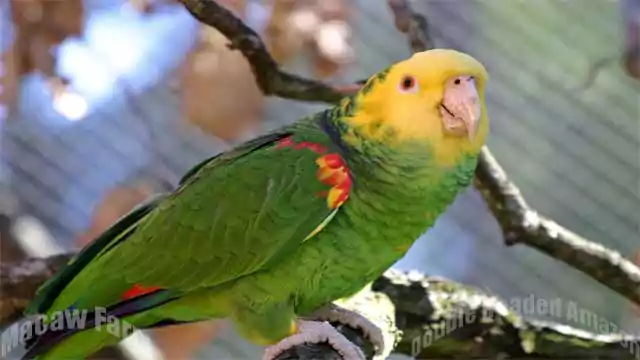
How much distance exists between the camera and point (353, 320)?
90cm

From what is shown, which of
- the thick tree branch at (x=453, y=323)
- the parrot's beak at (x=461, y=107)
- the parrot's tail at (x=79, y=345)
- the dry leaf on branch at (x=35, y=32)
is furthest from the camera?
the dry leaf on branch at (x=35, y=32)

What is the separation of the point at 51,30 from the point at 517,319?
849mm

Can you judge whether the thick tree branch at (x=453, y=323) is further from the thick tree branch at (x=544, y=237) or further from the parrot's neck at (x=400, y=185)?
the parrot's neck at (x=400, y=185)

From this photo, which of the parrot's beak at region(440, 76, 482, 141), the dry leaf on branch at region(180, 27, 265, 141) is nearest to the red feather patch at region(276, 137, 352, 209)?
the parrot's beak at region(440, 76, 482, 141)

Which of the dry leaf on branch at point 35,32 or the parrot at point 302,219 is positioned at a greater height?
the dry leaf on branch at point 35,32

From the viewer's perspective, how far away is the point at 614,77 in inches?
66.5

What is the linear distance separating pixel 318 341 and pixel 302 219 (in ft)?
0.45

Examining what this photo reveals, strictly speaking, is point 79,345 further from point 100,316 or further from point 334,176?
point 334,176

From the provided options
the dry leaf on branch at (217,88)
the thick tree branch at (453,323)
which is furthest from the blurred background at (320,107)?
the thick tree branch at (453,323)

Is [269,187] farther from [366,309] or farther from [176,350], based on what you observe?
[176,350]

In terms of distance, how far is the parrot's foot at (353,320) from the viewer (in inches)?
34.0

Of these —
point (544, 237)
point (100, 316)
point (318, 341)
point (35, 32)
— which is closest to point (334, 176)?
point (318, 341)

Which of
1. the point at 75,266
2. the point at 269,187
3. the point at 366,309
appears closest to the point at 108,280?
the point at 75,266

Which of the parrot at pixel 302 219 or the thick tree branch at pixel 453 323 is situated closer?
the parrot at pixel 302 219
